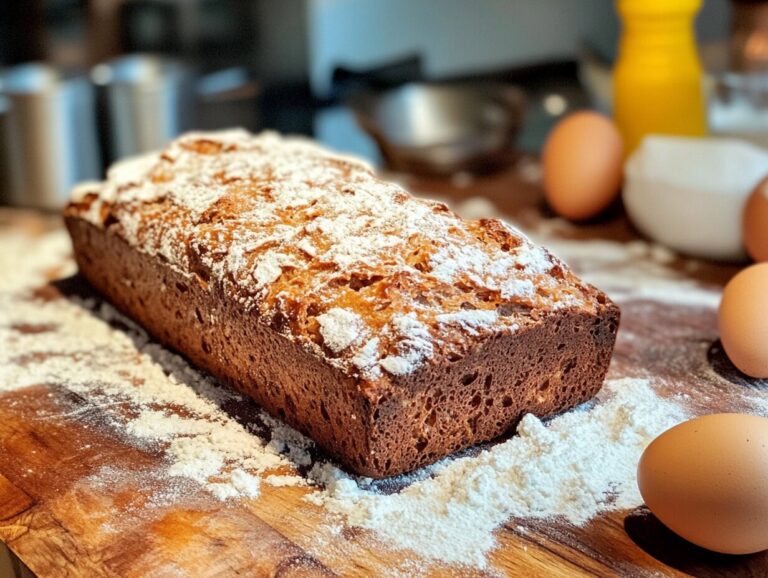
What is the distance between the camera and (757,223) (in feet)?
5.70

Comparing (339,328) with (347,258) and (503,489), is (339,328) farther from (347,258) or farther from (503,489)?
(503,489)

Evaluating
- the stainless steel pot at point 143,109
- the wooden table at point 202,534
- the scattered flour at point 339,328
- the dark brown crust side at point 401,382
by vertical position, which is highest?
the stainless steel pot at point 143,109

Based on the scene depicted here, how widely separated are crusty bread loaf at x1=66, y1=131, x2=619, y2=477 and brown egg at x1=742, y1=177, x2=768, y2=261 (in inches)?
22.1

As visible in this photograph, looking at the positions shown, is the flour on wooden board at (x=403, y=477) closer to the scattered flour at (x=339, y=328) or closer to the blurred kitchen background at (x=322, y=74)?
the scattered flour at (x=339, y=328)

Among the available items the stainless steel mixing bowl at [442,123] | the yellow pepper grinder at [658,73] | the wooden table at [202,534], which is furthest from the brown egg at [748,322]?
the stainless steel mixing bowl at [442,123]

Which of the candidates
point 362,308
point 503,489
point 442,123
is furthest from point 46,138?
point 503,489

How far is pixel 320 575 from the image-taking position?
102 cm

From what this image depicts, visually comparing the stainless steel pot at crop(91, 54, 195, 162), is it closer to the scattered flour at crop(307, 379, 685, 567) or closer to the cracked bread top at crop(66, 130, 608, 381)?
the cracked bread top at crop(66, 130, 608, 381)

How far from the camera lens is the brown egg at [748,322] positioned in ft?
4.48

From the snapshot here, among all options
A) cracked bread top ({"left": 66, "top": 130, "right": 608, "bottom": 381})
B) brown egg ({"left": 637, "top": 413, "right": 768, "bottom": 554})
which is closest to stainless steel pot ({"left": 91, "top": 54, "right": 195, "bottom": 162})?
cracked bread top ({"left": 66, "top": 130, "right": 608, "bottom": 381})

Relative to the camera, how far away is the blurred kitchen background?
240cm

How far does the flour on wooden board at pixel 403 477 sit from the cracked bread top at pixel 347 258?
2 cm

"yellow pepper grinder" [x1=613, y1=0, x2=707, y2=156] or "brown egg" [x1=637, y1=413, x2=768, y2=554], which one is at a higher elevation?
"yellow pepper grinder" [x1=613, y1=0, x2=707, y2=156]

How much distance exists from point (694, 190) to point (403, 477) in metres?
1.03
